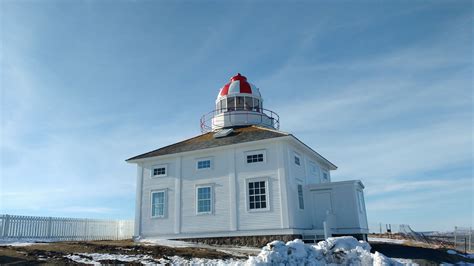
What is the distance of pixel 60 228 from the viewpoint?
21781mm

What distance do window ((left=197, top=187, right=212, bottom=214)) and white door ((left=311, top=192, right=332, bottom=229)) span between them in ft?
17.5

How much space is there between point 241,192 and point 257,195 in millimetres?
827

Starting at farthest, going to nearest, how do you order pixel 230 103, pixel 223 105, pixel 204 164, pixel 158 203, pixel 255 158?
pixel 223 105
pixel 230 103
pixel 158 203
pixel 204 164
pixel 255 158

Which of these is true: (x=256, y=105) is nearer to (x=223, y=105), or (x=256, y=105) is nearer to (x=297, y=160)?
(x=223, y=105)

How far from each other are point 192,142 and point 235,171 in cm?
378

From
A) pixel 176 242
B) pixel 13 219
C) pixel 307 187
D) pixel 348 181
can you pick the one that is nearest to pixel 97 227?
pixel 13 219

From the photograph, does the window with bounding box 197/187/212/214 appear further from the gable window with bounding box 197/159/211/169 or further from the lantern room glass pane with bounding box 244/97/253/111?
the lantern room glass pane with bounding box 244/97/253/111

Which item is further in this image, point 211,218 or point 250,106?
point 250,106

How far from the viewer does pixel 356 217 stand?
18438 millimetres

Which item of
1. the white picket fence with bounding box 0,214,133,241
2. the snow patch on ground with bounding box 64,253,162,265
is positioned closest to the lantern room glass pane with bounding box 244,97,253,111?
the white picket fence with bounding box 0,214,133,241

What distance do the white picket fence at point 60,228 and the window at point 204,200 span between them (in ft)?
29.3

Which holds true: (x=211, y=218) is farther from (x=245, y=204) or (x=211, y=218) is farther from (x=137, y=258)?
(x=137, y=258)

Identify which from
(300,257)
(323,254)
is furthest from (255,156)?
(300,257)

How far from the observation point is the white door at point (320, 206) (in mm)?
18938
